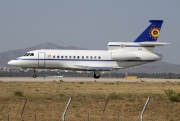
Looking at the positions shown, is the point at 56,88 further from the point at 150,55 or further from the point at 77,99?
the point at 150,55

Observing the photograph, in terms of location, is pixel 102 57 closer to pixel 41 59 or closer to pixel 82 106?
pixel 41 59

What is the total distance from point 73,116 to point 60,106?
3.11 meters

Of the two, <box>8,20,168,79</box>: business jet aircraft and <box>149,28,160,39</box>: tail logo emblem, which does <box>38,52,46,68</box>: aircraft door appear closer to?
<box>8,20,168,79</box>: business jet aircraft

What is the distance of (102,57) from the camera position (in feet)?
234

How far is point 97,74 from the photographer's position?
72.1 metres

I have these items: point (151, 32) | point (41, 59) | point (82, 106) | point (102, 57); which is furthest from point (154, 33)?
point (82, 106)

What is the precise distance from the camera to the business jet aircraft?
70.0m

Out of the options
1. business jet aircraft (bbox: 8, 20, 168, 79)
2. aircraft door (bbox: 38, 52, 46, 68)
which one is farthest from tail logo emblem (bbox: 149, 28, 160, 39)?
aircraft door (bbox: 38, 52, 46, 68)

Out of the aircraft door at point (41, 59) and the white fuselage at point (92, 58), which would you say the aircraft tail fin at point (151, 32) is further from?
the aircraft door at point (41, 59)

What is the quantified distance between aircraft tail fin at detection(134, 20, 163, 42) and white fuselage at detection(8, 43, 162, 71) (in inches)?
49.3

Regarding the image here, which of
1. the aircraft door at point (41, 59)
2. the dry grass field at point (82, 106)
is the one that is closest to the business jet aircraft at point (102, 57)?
the aircraft door at point (41, 59)

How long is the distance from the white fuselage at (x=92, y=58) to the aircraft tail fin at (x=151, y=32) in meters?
1.25

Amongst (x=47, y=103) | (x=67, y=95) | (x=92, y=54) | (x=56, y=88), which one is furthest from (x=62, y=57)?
(x=47, y=103)

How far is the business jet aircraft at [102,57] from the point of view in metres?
70.0
